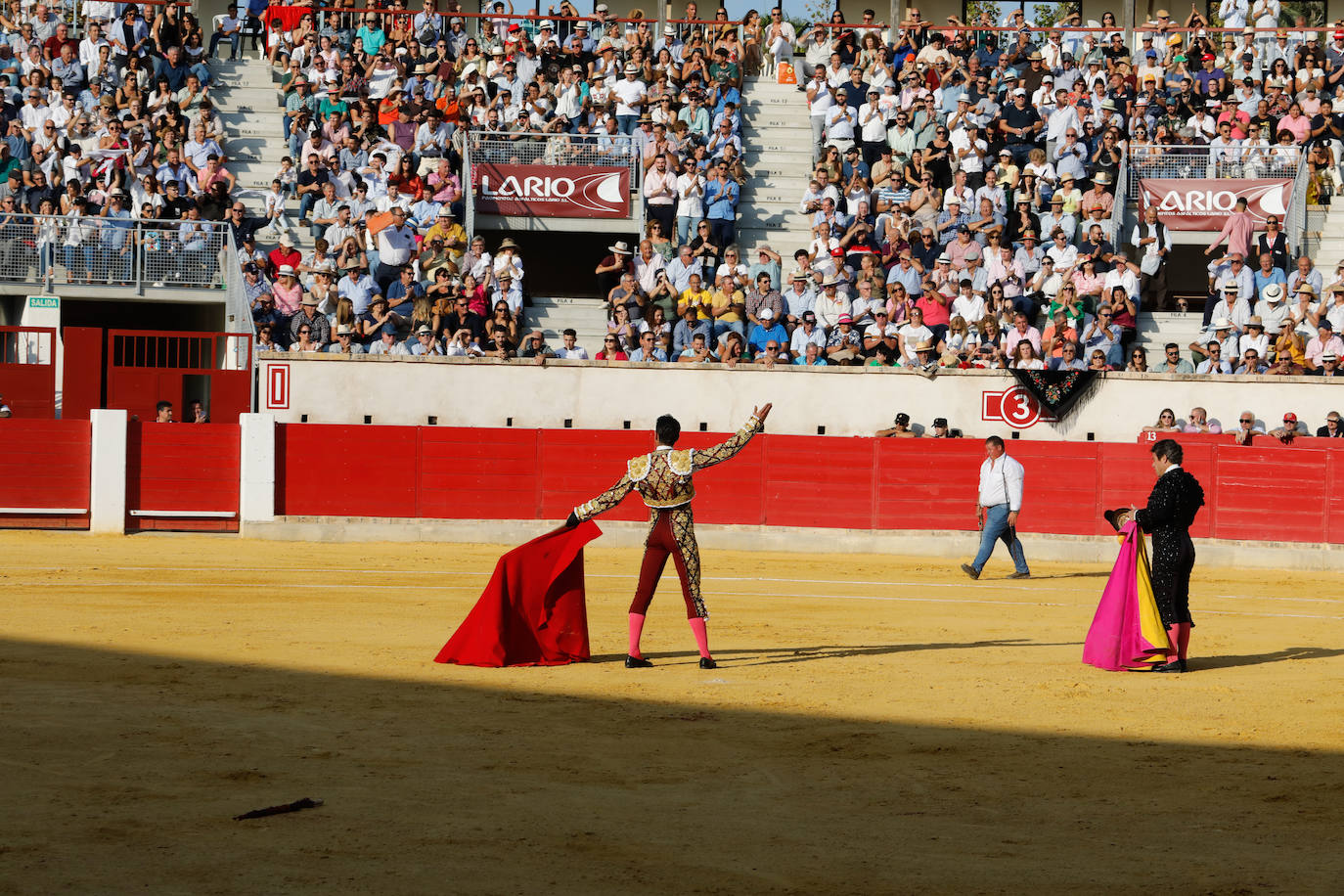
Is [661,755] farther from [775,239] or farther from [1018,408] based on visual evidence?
[775,239]

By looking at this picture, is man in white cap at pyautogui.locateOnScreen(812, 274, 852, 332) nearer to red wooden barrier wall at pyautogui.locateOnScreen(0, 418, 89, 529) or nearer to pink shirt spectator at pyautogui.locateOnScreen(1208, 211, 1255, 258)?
pink shirt spectator at pyautogui.locateOnScreen(1208, 211, 1255, 258)

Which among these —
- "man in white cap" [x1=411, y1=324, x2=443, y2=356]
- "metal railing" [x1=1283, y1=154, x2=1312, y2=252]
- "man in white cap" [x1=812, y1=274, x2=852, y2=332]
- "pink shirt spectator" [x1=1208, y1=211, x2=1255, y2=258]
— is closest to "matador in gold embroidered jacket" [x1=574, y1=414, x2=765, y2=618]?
"man in white cap" [x1=411, y1=324, x2=443, y2=356]

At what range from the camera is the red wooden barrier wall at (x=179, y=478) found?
1928cm

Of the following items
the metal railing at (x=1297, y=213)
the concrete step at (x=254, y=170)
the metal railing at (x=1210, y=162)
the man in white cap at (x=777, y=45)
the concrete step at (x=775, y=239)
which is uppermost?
the man in white cap at (x=777, y=45)

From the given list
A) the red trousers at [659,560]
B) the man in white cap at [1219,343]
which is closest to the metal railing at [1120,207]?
the man in white cap at [1219,343]

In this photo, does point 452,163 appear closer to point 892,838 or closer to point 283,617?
point 283,617

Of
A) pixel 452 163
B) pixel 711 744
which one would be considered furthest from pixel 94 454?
pixel 711 744

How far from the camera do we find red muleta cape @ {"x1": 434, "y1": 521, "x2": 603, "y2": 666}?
10328 millimetres

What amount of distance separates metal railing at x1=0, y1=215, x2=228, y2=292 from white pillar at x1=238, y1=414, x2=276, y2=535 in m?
3.13

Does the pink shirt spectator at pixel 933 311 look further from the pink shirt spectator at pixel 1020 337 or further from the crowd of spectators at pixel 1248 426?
the crowd of spectators at pixel 1248 426

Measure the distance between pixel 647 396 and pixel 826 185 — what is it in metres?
4.66

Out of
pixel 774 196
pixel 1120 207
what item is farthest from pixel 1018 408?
pixel 774 196

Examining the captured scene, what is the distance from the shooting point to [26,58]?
2392cm

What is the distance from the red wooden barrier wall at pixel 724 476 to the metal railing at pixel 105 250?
3470 mm
